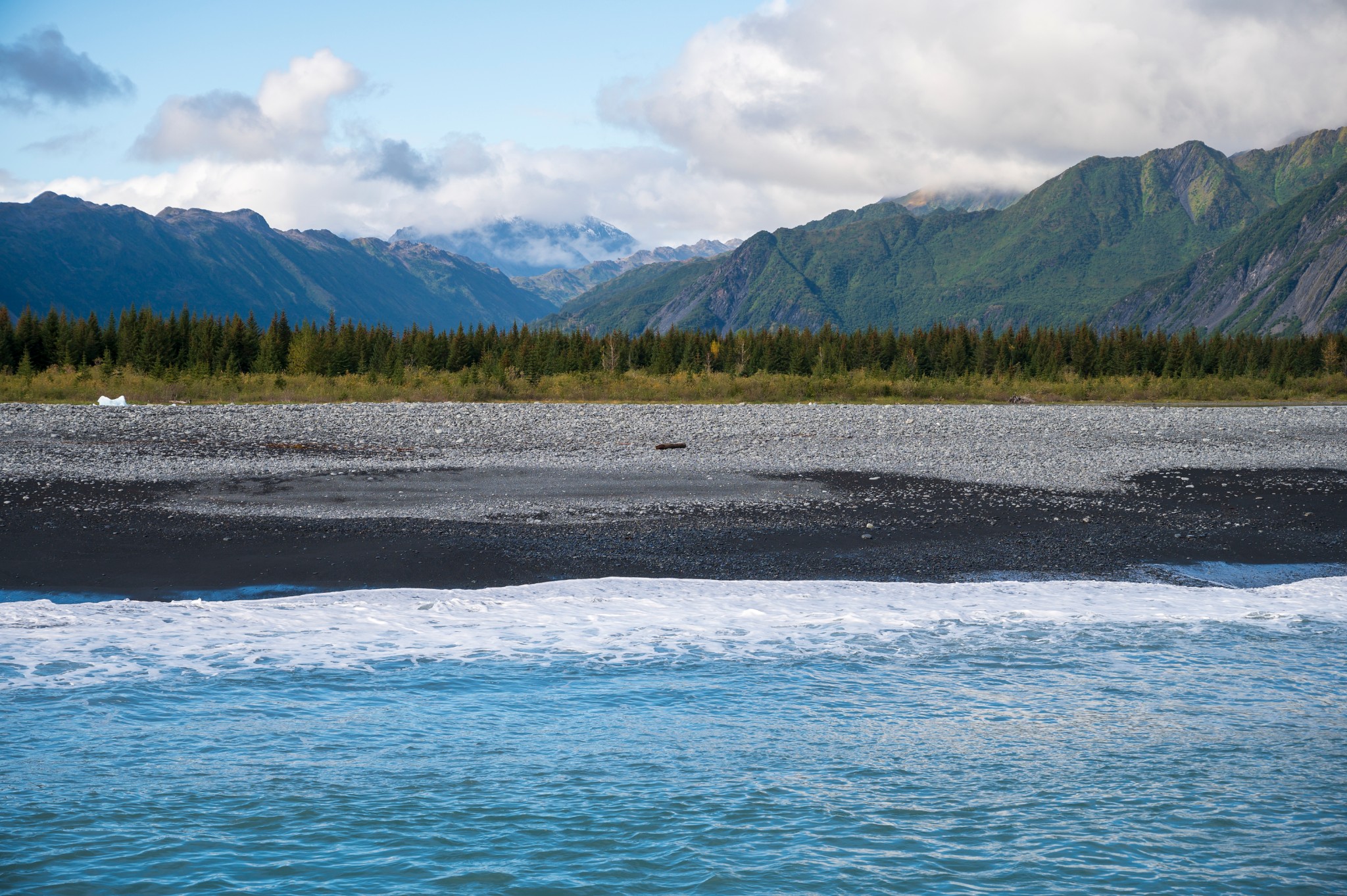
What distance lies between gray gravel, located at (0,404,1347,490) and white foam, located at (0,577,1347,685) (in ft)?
22.9

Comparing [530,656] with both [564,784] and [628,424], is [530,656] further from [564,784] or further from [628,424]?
[628,424]

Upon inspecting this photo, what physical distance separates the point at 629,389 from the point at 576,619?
37.6 meters

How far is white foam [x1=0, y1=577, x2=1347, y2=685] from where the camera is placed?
877 centimetres

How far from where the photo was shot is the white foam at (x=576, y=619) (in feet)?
28.8

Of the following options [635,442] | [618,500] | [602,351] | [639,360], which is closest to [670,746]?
[618,500]

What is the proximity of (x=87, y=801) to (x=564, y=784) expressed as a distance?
2860 millimetres

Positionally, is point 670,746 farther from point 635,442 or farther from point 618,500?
point 635,442

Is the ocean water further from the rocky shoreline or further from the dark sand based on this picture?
the rocky shoreline

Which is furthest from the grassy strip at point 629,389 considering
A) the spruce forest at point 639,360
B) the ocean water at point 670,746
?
the ocean water at point 670,746

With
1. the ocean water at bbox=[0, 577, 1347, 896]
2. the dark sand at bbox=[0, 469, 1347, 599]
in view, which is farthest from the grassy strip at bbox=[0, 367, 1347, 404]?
the ocean water at bbox=[0, 577, 1347, 896]

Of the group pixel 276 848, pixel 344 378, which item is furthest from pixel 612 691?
pixel 344 378

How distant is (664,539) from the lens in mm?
13602

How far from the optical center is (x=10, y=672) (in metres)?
8.16

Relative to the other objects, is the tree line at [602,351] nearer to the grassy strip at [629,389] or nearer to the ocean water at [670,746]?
the grassy strip at [629,389]
